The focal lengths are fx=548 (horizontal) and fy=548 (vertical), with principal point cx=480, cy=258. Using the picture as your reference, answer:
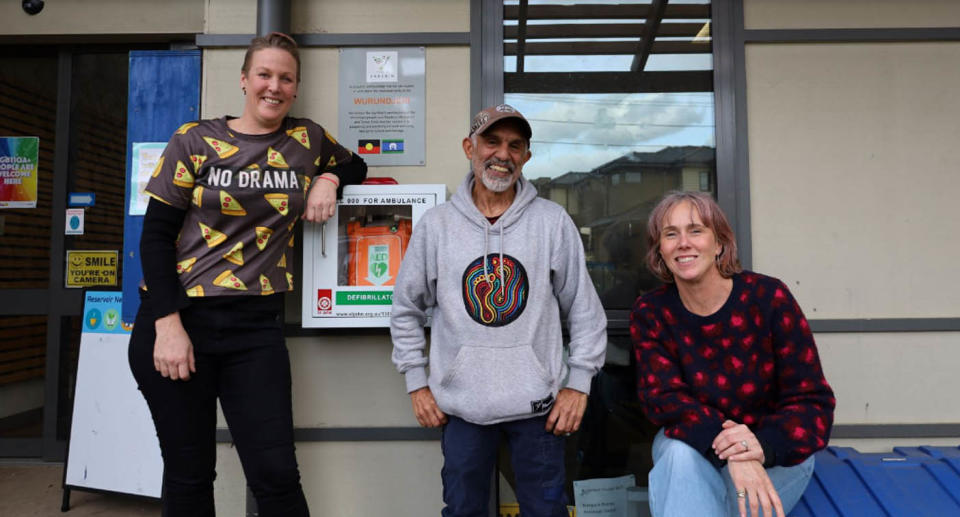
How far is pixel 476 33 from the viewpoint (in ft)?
8.68

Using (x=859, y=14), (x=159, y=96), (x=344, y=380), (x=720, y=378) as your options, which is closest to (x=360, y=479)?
(x=344, y=380)

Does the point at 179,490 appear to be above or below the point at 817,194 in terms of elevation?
below

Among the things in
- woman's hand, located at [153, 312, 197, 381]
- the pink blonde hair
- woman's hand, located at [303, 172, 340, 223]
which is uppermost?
the pink blonde hair

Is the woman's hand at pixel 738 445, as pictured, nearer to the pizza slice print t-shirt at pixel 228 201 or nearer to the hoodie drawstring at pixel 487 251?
the hoodie drawstring at pixel 487 251

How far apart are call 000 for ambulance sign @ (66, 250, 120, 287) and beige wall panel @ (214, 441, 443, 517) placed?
171cm

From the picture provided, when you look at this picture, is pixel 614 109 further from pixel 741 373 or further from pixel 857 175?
pixel 741 373

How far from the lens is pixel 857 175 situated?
8.61 feet

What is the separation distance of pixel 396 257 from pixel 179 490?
1.18 meters

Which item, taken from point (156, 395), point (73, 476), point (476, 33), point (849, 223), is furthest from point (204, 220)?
point (849, 223)

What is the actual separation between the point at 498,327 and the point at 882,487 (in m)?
1.49

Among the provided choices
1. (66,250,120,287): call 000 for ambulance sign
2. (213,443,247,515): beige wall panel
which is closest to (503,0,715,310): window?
(213,443,247,515): beige wall panel

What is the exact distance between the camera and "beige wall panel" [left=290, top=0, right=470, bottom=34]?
8.75 feet

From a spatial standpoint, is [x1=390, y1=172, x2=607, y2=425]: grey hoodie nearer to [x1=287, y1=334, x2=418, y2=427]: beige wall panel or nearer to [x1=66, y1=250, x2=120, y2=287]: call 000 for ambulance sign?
[x1=287, y1=334, x2=418, y2=427]: beige wall panel

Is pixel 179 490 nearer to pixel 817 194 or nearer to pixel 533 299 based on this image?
pixel 533 299
